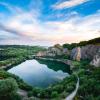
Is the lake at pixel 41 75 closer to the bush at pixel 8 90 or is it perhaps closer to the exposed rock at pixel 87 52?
the exposed rock at pixel 87 52

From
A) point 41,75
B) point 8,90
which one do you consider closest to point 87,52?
point 41,75

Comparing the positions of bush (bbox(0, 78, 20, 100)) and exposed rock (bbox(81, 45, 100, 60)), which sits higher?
exposed rock (bbox(81, 45, 100, 60))

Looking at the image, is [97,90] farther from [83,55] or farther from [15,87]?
[83,55]

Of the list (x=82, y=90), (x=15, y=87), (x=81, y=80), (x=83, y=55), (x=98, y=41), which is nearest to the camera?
(x=15, y=87)

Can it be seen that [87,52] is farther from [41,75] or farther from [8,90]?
[8,90]

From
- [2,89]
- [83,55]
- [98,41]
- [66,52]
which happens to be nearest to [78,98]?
[2,89]

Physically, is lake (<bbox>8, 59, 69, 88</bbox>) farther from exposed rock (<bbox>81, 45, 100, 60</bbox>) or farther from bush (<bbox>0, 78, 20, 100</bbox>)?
bush (<bbox>0, 78, 20, 100</bbox>)

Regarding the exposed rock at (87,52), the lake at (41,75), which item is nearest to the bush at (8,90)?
the lake at (41,75)

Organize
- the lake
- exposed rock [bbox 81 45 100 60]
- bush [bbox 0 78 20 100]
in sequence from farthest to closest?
exposed rock [bbox 81 45 100 60] → the lake → bush [bbox 0 78 20 100]

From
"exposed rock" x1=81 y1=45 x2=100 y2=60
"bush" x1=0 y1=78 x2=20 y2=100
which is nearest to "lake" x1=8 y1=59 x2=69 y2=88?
"exposed rock" x1=81 y1=45 x2=100 y2=60

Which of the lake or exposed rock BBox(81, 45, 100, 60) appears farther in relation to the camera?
exposed rock BBox(81, 45, 100, 60)

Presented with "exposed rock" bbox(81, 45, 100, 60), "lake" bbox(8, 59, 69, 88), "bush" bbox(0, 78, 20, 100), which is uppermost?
"exposed rock" bbox(81, 45, 100, 60)
